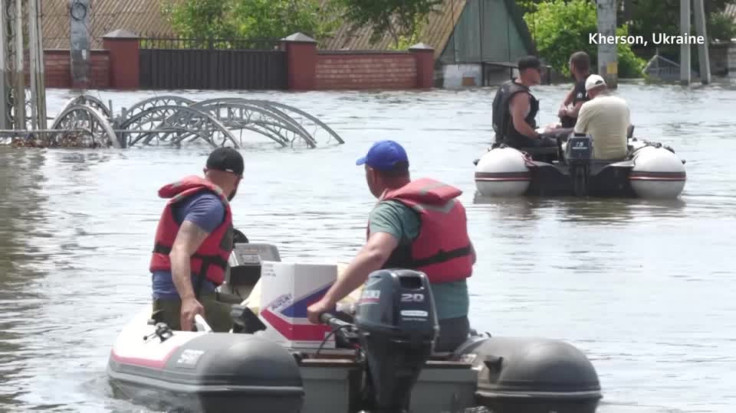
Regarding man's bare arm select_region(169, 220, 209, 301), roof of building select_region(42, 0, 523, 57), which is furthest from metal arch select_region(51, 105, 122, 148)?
roof of building select_region(42, 0, 523, 57)

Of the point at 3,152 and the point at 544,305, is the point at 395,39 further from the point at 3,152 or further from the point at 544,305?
the point at 544,305

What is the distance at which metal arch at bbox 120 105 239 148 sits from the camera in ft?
115

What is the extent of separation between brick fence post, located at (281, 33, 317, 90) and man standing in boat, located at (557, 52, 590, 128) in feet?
152

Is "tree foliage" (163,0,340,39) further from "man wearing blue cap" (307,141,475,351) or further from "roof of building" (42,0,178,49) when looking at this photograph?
"man wearing blue cap" (307,141,475,351)

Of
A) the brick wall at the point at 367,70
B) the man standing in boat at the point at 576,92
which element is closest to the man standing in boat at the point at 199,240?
the man standing in boat at the point at 576,92

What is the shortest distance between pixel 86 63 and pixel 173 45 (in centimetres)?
1980

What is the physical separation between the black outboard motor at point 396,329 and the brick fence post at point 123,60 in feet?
194

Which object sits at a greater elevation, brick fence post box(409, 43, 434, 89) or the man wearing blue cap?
the man wearing blue cap

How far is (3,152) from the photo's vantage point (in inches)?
1344

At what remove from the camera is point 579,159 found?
22953 mm

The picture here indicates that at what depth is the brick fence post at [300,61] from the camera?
229 ft

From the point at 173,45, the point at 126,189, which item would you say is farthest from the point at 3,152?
the point at 173,45

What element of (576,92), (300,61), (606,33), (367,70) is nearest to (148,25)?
(367,70)

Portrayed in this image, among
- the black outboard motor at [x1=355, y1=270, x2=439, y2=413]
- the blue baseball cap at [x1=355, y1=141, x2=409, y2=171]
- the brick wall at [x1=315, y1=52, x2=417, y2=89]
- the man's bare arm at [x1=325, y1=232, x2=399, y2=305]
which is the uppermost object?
the blue baseball cap at [x1=355, y1=141, x2=409, y2=171]
